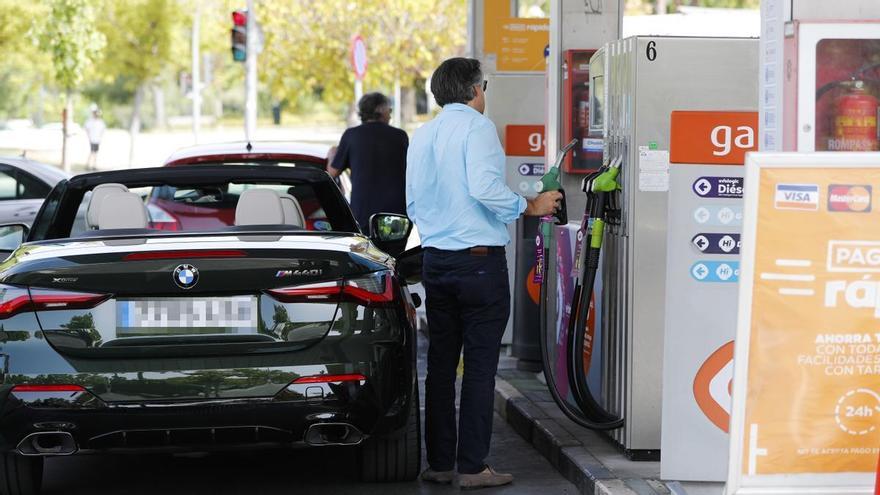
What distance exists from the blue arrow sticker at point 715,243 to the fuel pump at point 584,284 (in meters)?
0.61

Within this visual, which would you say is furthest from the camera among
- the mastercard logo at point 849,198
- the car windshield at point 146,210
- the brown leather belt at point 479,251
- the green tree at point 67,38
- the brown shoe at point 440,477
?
the green tree at point 67,38

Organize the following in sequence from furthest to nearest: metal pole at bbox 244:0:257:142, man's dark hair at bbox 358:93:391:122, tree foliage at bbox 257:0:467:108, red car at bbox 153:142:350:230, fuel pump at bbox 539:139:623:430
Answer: tree foliage at bbox 257:0:467:108 → metal pole at bbox 244:0:257:142 → man's dark hair at bbox 358:93:391:122 → red car at bbox 153:142:350:230 → fuel pump at bbox 539:139:623:430

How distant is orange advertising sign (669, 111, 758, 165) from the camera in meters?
5.54

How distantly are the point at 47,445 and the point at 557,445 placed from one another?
2.33m

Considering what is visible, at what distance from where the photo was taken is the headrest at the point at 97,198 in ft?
21.4

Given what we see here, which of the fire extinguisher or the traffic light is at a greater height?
the traffic light

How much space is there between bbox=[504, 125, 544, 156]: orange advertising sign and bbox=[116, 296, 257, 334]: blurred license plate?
451 cm

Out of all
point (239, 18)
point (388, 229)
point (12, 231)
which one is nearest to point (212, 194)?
point (12, 231)

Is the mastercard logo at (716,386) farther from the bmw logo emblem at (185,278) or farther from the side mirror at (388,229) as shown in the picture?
the bmw logo emblem at (185,278)

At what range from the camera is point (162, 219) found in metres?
9.98

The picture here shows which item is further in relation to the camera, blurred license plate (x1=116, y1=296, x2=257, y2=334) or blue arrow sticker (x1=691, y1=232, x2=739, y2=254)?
blue arrow sticker (x1=691, y1=232, x2=739, y2=254)

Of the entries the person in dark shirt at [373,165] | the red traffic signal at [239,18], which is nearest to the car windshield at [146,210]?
the person in dark shirt at [373,165]

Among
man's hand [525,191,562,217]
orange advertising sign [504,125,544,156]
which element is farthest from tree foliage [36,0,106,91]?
man's hand [525,191,562,217]

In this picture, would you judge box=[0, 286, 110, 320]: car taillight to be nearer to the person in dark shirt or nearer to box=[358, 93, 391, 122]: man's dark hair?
the person in dark shirt
